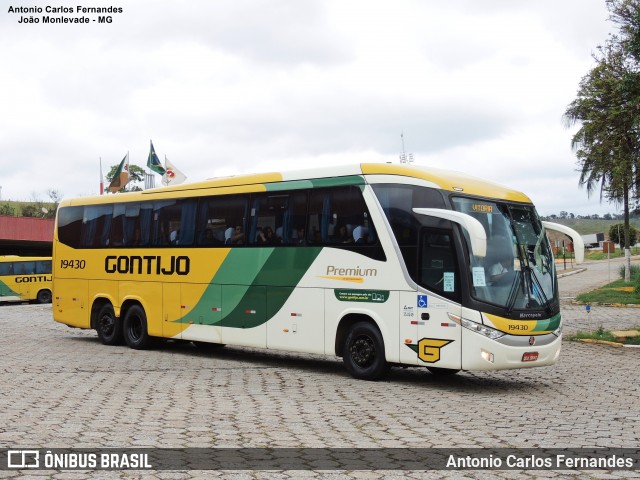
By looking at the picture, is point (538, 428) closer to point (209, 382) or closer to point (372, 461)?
point (372, 461)

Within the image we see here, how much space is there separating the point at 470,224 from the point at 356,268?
2.63m

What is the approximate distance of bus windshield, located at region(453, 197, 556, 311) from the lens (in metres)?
12.5

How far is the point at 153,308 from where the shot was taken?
18719 millimetres

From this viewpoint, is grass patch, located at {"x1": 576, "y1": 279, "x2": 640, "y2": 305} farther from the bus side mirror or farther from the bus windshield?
the bus side mirror

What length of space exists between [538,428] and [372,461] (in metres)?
2.61

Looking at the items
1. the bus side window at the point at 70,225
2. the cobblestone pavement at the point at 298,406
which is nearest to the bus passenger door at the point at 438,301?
the cobblestone pavement at the point at 298,406

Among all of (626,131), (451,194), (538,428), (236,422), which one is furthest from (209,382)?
(626,131)

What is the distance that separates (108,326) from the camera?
66.4ft

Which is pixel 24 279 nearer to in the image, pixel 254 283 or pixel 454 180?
pixel 254 283

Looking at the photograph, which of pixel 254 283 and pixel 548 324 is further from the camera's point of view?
pixel 254 283

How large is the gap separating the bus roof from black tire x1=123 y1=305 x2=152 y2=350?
3.30 meters

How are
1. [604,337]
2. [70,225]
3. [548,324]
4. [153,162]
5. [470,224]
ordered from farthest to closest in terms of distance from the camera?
[153,162]
[70,225]
[604,337]
[548,324]
[470,224]

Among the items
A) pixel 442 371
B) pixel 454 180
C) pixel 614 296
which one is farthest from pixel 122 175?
pixel 454 180

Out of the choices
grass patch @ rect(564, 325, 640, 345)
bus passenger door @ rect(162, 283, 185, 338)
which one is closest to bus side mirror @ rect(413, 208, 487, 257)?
bus passenger door @ rect(162, 283, 185, 338)
